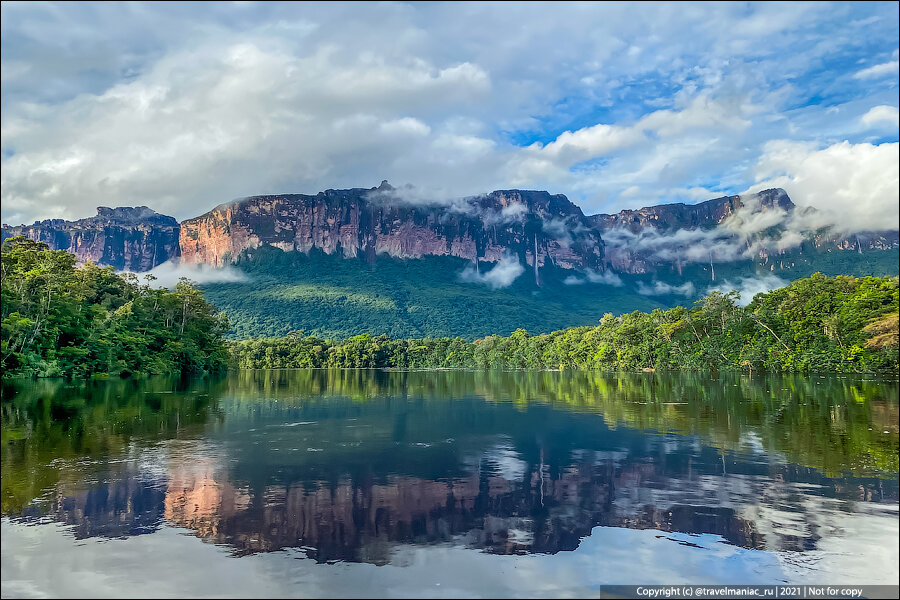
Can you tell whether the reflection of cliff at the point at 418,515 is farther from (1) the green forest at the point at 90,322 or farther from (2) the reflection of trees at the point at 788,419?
(1) the green forest at the point at 90,322

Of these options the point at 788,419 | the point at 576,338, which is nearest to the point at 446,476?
the point at 788,419

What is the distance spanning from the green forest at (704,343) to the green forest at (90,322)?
5997 centimetres

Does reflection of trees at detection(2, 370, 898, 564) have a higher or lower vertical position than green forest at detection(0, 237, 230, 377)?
lower

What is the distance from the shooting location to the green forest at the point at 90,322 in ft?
181

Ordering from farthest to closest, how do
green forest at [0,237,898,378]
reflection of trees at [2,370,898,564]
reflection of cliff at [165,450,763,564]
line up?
green forest at [0,237,898,378] < reflection of trees at [2,370,898,564] < reflection of cliff at [165,450,763,564]

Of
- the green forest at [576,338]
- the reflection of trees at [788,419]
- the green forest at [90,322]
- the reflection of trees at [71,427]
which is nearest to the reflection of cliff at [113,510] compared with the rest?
the reflection of trees at [71,427]

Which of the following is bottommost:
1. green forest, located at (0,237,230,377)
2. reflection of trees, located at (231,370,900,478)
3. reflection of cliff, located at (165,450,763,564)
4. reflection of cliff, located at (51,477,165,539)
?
reflection of trees, located at (231,370,900,478)

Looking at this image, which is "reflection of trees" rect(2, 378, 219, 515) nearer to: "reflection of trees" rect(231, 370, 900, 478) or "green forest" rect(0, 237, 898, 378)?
"reflection of trees" rect(231, 370, 900, 478)

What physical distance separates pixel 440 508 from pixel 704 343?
3605 inches

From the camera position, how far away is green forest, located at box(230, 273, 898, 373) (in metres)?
65.9

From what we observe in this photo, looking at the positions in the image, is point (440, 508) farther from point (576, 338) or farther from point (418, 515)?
point (576, 338)

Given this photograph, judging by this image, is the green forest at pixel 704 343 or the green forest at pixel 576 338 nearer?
the green forest at pixel 576 338

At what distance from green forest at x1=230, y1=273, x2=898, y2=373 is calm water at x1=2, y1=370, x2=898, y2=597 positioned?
5071cm

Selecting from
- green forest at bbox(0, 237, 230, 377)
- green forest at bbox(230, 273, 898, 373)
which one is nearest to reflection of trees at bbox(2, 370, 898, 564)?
green forest at bbox(0, 237, 230, 377)
